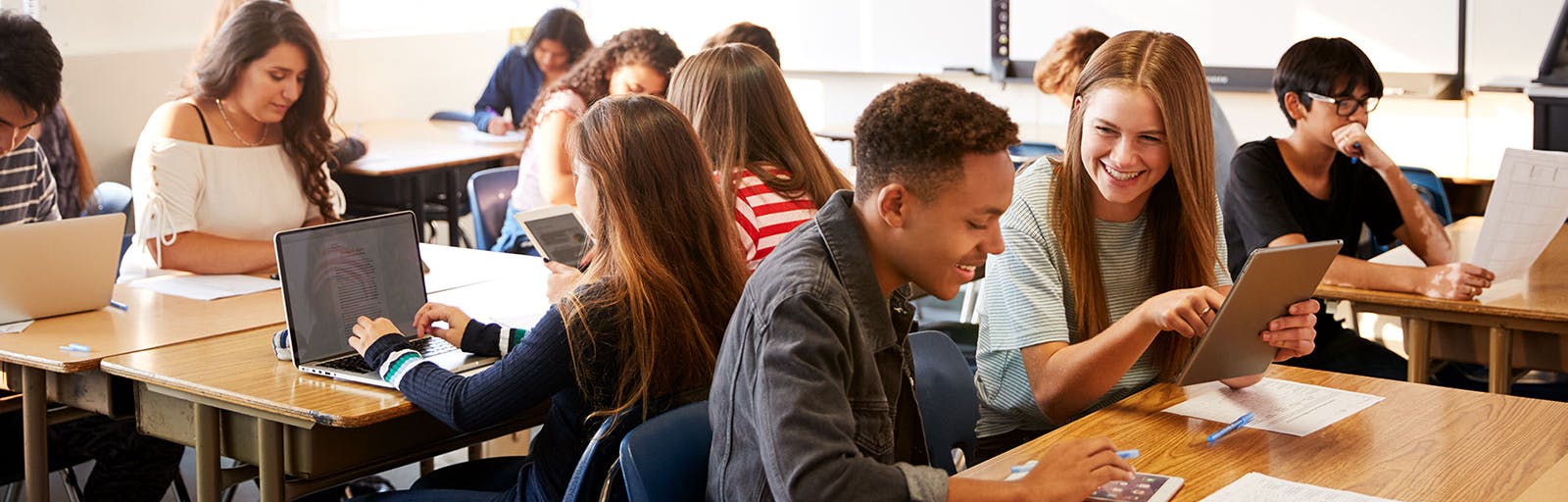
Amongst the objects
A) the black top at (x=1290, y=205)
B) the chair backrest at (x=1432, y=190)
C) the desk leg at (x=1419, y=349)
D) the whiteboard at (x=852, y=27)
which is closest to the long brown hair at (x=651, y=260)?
the black top at (x=1290, y=205)

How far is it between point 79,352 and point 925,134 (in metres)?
1.68

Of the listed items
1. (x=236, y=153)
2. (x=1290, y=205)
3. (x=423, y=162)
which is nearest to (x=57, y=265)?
(x=236, y=153)

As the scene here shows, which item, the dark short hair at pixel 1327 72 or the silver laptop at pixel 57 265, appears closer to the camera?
the silver laptop at pixel 57 265

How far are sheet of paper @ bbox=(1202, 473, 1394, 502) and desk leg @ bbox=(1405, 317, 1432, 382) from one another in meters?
A: 1.54

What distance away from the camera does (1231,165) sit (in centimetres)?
326

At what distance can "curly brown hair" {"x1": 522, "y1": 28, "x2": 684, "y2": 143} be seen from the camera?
409 centimetres

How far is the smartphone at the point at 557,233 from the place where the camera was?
2.95 metres


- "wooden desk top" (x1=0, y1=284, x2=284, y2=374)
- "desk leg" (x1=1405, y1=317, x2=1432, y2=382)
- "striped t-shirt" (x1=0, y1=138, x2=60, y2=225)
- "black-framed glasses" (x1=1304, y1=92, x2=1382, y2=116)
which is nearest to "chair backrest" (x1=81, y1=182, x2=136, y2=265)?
"striped t-shirt" (x1=0, y1=138, x2=60, y2=225)

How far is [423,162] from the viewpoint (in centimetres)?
559

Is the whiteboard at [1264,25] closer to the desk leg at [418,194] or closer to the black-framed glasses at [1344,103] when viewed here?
the black-framed glasses at [1344,103]

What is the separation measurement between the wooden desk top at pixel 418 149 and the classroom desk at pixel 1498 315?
3.57 meters

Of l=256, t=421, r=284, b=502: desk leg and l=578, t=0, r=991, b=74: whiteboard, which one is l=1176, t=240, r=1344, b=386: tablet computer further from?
l=578, t=0, r=991, b=74: whiteboard

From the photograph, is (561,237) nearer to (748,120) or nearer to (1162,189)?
(748,120)

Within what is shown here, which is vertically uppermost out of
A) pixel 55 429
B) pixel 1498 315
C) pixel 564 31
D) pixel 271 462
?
pixel 564 31
